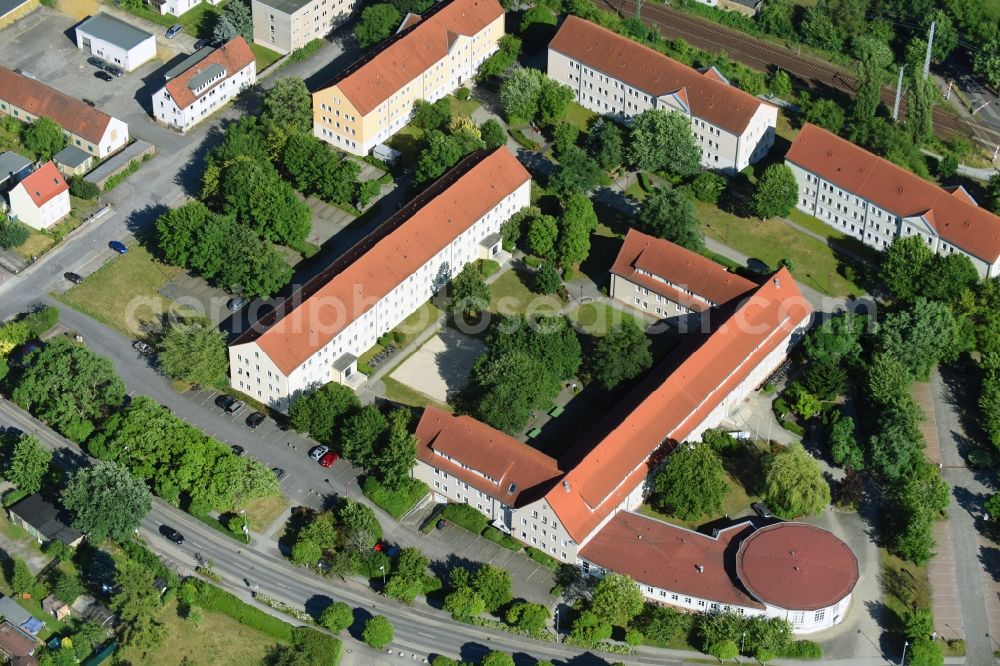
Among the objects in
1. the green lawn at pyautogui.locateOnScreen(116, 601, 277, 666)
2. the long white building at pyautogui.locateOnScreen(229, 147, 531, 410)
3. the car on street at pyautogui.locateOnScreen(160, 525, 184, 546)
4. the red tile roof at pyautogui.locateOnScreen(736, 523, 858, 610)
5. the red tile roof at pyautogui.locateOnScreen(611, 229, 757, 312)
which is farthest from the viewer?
the red tile roof at pyautogui.locateOnScreen(611, 229, 757, 312)

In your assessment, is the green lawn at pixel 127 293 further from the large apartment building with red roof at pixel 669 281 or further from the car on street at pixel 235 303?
the large apartment building with red roof at pixel 669 281

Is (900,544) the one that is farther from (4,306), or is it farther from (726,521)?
(4,306)

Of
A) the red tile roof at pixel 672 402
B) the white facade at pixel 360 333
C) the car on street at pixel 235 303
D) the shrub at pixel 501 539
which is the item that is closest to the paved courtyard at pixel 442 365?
the white facade at pixel 360 333

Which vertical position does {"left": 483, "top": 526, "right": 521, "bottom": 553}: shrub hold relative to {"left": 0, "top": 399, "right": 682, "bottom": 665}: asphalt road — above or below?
above

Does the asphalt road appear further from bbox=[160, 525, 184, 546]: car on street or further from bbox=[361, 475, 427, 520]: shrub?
bbox=[361, 475, 427, 520]: shrub

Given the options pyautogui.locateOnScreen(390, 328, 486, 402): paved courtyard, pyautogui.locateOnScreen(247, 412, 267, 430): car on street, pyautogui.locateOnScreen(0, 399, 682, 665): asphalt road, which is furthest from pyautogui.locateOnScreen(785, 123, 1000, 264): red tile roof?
pyautogui.locateOnScreen(247, 412, 267, 430): car on street
